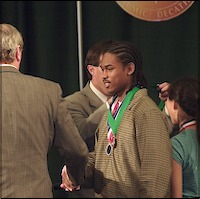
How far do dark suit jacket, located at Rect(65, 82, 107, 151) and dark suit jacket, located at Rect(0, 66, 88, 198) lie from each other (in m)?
0.58

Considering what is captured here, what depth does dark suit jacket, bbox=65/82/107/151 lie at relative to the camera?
233cm

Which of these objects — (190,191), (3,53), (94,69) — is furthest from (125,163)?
(94,69)

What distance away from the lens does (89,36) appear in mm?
3418

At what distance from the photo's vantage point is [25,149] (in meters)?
1.67

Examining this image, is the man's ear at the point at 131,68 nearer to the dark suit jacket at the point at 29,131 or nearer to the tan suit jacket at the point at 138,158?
the tan suit jacket at the point at 138,158

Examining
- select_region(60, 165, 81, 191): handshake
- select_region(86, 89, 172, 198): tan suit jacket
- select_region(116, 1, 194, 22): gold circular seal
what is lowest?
select_region(60, 165, 81, 191): handshake

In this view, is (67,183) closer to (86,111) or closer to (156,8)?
(86,111)

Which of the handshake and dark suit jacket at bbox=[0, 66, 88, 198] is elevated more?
dark suit jacket at bbox=[0, 66, 88, 198]

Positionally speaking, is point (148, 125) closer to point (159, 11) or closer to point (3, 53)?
point (3, 53)

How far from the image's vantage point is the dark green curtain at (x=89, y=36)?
3383 millimetres

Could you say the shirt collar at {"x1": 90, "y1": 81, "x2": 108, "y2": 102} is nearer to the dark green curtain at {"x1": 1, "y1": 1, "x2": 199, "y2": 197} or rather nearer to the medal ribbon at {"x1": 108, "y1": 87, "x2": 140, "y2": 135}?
the medal ribbon at {"x1": 108, "y1": 87, "x2": 140, "y2": 135}

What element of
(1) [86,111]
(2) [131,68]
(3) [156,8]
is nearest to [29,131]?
(2) [131,68]

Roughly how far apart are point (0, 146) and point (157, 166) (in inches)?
20.6

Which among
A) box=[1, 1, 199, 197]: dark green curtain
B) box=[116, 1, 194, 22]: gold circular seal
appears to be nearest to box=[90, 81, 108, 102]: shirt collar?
box=[1, 1, 199, 197]: dark green curtain
